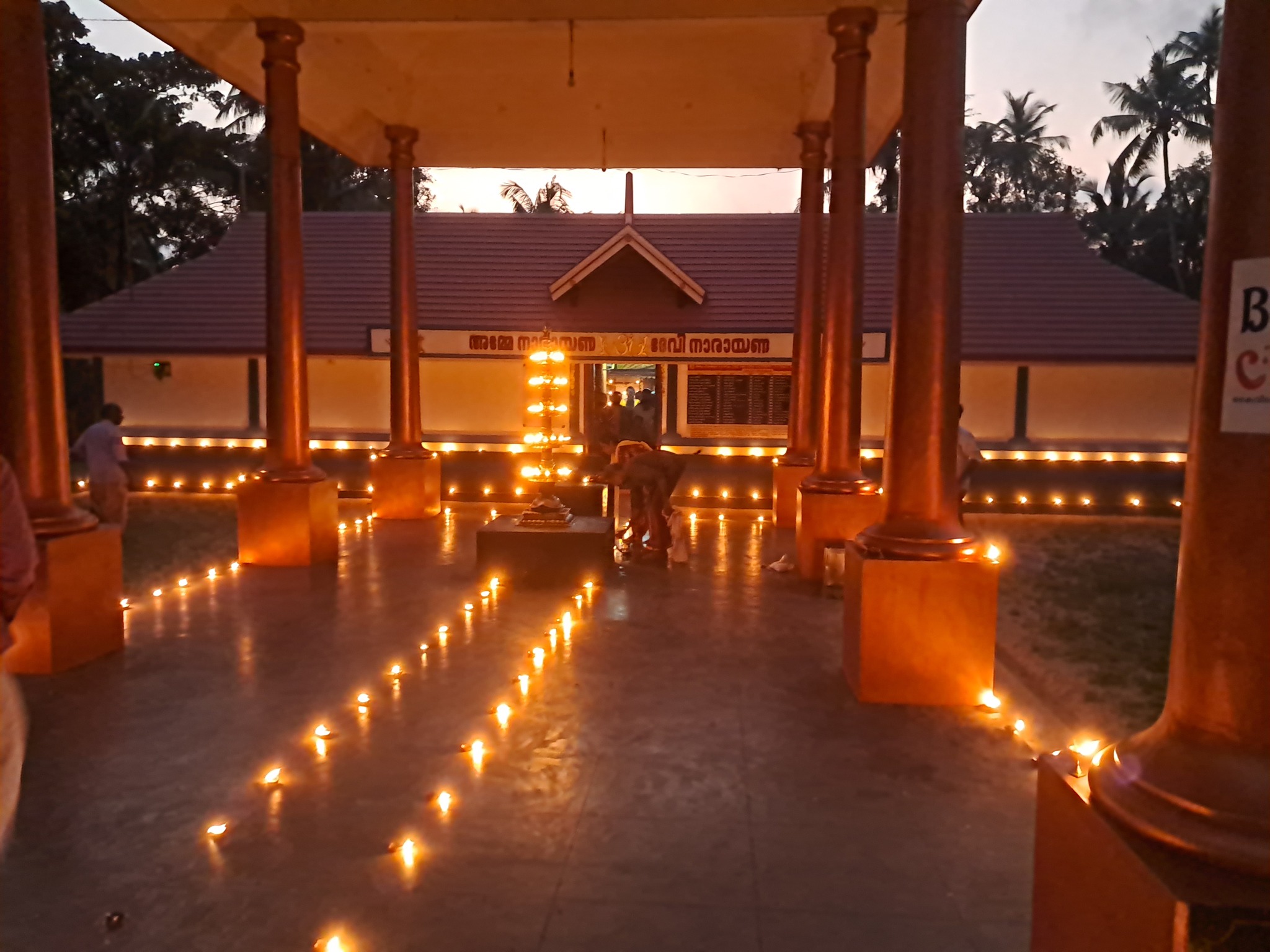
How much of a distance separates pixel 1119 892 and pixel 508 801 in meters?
2.78

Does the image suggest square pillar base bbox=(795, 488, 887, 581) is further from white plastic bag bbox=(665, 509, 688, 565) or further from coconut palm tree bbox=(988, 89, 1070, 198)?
coconut palm tree bbox=(988, 89, 1070, 198)

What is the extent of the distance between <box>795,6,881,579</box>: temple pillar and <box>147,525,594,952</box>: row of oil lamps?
2.46m

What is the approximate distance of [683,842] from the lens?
412 cm

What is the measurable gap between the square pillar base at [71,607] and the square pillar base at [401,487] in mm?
6754

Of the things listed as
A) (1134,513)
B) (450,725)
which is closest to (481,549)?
(450,725)

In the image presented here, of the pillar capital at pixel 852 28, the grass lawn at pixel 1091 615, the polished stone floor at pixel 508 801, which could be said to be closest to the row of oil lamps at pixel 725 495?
the grass lawn at pixel 1091 615

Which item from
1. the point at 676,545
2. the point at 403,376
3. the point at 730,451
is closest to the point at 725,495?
the point at 730,451

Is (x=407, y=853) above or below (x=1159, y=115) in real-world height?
below

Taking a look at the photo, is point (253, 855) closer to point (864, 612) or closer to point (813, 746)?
point (813, 746)

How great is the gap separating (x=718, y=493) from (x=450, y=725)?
497 inches

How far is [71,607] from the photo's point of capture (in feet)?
21.2

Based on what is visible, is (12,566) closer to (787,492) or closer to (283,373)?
(283,373)

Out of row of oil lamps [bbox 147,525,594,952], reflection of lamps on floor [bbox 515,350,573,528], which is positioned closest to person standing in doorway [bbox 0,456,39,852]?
row of oil lamps [bbox 147,525,594,952]

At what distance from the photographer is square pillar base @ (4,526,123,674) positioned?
247 inches
